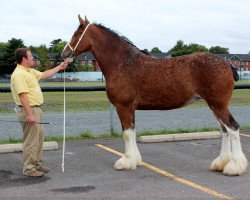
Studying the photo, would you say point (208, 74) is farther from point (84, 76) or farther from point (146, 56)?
point (84, 76)

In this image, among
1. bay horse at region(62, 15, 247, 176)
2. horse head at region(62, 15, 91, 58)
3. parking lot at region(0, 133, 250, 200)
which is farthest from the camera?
horse head at region(62, 15, 91, 58)

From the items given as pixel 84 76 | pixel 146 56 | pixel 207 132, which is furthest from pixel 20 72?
pixel 84 76

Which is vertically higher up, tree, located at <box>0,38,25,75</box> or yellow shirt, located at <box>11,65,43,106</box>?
tree, located at <box>0,38,25,75</box>

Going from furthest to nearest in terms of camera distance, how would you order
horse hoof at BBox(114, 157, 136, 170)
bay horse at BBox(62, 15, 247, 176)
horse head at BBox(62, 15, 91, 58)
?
horse head at BBox(62, 15, 91, 58)
horse hoof at BBox(114, 157, 136, 170)
bay horse at BBox(62, 15, 247, 176)

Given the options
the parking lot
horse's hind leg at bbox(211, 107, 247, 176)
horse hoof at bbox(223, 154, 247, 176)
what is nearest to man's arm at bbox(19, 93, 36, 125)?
the parking lot

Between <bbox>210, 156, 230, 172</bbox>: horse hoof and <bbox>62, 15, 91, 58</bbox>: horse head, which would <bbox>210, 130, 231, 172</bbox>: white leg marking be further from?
<bbox>62, 15, 91, 58</bbox>: horse head

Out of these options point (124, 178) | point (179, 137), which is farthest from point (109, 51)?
point (179, 137)

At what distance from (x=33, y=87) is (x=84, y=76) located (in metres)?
82.2

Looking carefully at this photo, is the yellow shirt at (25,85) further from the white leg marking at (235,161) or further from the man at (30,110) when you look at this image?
the white leg marking at (235,161)

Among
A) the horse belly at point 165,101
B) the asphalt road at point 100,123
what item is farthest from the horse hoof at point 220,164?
the asphalt road at point 100,123

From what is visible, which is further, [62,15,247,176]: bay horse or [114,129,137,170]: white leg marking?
[114,129,137,170]: white leg marking

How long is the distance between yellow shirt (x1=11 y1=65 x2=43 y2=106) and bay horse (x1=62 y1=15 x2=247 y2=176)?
34.0 inches

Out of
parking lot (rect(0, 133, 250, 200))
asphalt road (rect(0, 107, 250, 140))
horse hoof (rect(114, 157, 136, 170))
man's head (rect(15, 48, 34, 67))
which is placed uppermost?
man's head (rect(15, 48, 34, 67))

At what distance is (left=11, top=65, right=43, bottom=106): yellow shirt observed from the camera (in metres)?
6.79
